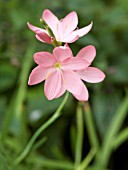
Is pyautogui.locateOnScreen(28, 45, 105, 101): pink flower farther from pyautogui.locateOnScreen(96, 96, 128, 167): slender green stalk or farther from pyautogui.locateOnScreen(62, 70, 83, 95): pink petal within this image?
pyautogui.locateOnScreen(96, 96, 128, 167): slender green stalk

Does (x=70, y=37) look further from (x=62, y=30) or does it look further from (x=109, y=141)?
(x=109, y=141)

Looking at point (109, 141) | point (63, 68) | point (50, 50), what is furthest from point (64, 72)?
point (50, 50)

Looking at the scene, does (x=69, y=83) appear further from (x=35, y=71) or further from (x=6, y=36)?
(x=6, y=36)

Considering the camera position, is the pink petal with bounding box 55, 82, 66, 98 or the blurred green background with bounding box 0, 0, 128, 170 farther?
the blurred green background with bounding box 0, 0, 128, 170

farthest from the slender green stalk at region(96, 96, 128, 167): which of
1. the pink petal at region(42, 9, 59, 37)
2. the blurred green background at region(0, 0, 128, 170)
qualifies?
the pink petal at region(42, 9, 59, 37)

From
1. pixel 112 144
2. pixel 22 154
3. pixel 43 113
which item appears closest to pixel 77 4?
pixel 43 113

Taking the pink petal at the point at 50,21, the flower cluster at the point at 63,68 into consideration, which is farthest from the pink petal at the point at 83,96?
the pink petal at the point at 50,21

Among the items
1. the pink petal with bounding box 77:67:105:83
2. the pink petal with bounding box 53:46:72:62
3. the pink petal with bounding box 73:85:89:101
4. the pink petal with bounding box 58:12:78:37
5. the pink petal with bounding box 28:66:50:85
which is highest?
the pink petal with bounding box 58:12:78:37
